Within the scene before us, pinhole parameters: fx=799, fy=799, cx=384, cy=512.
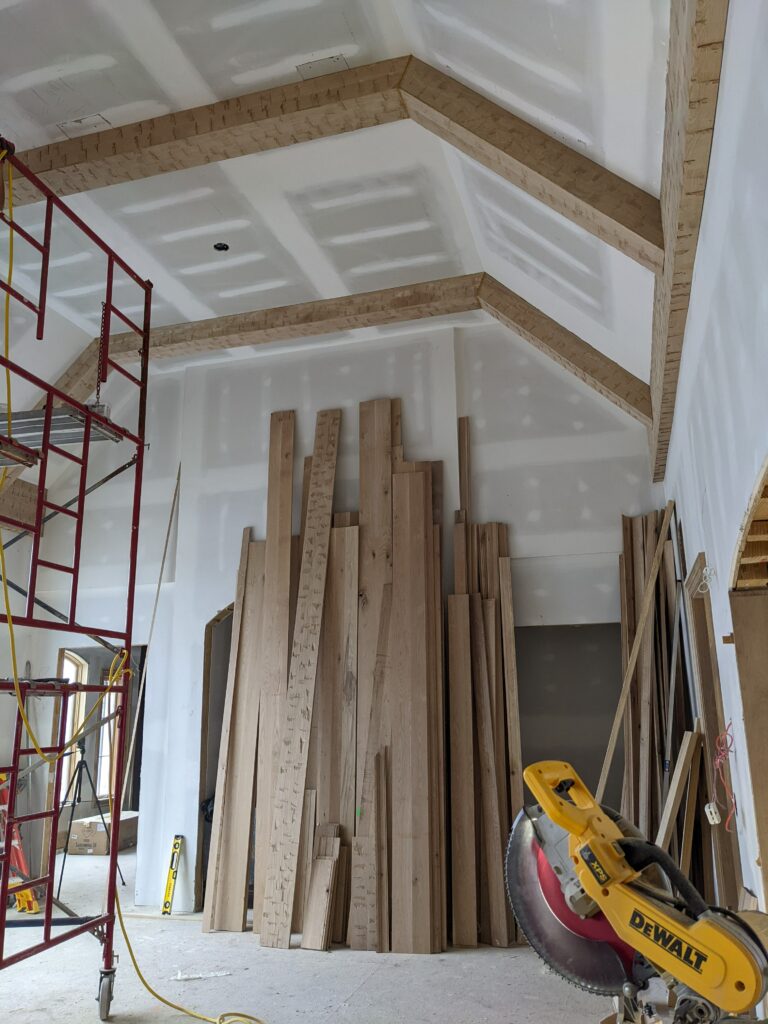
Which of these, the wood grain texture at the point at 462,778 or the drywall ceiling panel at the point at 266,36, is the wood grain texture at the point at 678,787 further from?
the drywall ceiling panel at the point at 266,36

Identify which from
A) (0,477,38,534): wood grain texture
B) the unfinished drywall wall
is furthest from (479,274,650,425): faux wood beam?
(0,477,38,534): wood grain texture

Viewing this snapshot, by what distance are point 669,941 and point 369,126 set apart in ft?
13.0

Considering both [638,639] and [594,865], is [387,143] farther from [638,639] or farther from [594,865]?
[594,865]

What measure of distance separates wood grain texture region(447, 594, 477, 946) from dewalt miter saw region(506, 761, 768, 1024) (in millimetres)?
3629

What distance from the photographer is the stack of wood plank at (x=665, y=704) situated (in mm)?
4223

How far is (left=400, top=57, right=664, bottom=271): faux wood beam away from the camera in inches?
133

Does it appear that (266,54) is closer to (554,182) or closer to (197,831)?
(554,182)

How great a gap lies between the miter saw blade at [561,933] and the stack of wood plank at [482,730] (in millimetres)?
3564

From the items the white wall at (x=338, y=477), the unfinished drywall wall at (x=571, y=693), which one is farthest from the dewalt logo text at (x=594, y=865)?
the unfinished drywall wall at (x=571, y=693)

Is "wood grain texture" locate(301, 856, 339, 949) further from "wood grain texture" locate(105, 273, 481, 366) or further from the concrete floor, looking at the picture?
"wood grain texture" locate(105, 273, 481, 366)

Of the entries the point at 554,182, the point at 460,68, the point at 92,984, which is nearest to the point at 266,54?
the point at 460,68

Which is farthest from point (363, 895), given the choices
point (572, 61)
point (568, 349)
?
point (572, 61)

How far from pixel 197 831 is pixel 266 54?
536 centimetres

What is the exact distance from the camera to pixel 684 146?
8.31 ft
